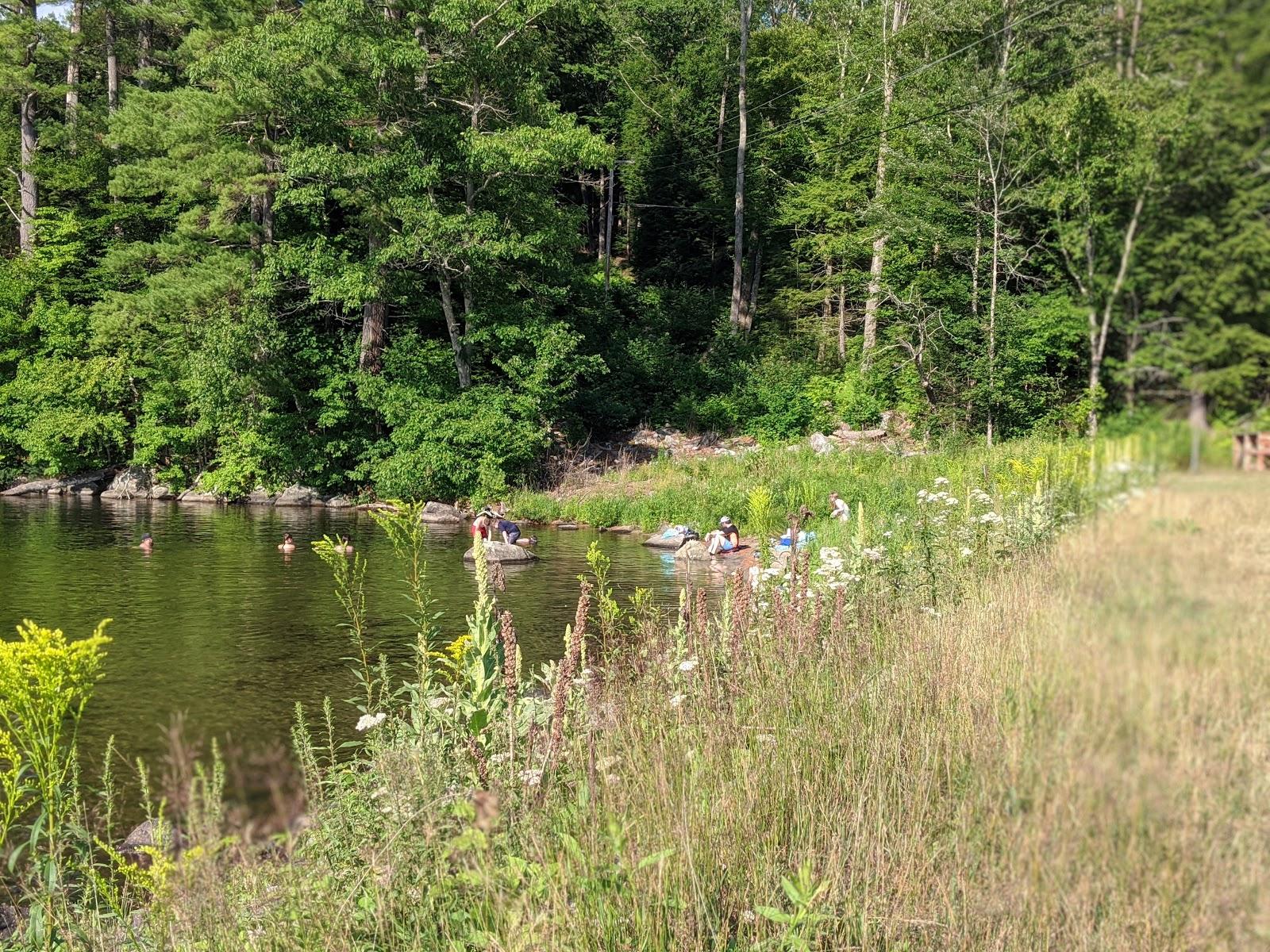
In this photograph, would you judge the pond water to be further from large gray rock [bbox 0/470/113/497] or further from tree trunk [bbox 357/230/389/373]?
tree trunk [bbox 357/230/389/373]

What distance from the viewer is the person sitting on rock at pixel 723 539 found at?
53.0ft

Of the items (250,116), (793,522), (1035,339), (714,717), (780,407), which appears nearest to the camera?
(1035,339)

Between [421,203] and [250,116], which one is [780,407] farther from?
[250,116]

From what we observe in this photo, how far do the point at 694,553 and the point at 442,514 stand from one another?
7552mm

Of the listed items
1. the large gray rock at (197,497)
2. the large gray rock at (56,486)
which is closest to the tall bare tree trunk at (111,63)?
the large gray rock at (56,486)

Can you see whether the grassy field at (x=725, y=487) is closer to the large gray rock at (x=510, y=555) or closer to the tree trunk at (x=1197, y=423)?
the large gray rock at (x=510, y=555)

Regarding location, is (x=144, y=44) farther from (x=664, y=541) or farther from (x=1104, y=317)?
(x=1104, y=317)

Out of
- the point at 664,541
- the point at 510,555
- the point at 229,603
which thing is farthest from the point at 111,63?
the point at 229,603

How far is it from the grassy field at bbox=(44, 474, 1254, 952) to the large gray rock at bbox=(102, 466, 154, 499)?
23.8 m

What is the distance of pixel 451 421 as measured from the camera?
23.3 meters

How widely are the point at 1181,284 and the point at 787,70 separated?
37.3 meters

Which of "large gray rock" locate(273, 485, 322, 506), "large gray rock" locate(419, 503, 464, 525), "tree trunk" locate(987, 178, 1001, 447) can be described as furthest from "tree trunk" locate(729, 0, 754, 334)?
"tree trunk" locate(987, 178, 1001, 447)

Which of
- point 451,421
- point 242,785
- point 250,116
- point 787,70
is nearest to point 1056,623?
point 242,785

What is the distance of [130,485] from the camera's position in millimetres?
25703
